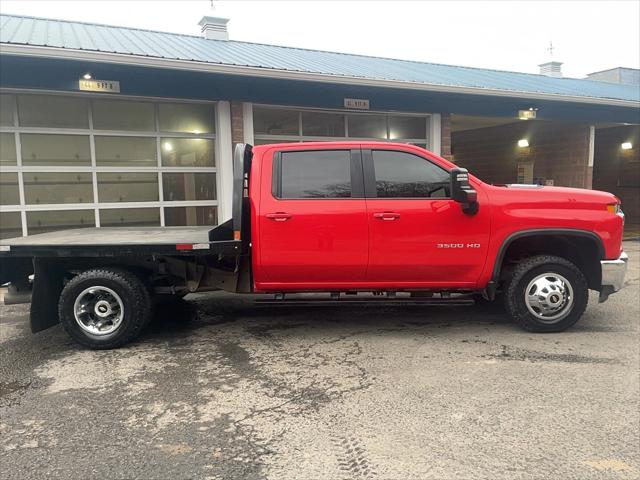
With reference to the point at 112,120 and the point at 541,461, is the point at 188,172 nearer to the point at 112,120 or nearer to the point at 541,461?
the point at 112,120

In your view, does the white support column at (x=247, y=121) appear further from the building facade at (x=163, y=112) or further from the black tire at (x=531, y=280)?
the black tire at (x=531, y=280)

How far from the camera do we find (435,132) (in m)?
12.3

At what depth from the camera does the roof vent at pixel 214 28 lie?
46.1 ft

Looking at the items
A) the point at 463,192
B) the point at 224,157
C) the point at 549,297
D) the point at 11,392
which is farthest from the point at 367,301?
the point at 224,157

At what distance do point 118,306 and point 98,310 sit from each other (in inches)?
7.4

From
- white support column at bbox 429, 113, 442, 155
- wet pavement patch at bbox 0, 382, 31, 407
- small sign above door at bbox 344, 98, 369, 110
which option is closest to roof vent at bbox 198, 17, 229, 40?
small sign above door at bbox 344, 98, 369, 110

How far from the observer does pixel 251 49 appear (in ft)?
43.0

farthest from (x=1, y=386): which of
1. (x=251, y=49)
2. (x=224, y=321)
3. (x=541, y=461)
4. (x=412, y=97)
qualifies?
(x=251, y=49)

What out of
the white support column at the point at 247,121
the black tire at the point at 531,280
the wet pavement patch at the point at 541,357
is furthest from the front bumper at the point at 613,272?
the white support column at the point at 247,121

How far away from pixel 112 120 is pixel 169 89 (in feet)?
4.16

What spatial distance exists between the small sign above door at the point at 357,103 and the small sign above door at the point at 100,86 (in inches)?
179

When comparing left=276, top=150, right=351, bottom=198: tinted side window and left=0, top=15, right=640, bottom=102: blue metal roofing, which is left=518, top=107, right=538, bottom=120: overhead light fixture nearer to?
left=0, top=15, right=640, bottom=102: blue metal roofing

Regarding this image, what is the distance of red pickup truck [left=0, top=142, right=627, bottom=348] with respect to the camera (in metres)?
5.10

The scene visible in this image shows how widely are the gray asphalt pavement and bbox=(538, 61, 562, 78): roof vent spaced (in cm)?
1767
